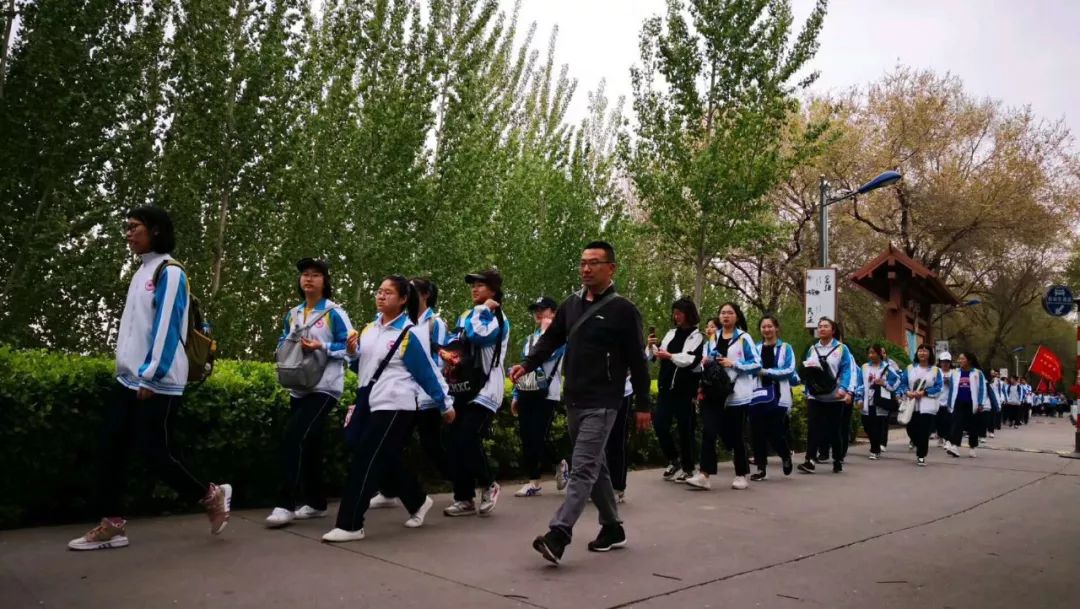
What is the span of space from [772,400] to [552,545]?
548cm

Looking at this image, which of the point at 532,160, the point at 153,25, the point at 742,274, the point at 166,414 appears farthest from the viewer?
the point at 742,274

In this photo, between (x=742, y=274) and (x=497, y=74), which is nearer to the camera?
(x=497, y=74)

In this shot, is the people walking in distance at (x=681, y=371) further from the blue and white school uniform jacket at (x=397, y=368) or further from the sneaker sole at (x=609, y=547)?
the blue and white school uniform jacket at (x=397, y=368)

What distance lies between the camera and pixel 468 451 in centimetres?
676

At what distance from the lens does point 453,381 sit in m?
6.95

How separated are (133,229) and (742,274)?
3385 centimetres

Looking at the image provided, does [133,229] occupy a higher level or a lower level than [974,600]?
higher

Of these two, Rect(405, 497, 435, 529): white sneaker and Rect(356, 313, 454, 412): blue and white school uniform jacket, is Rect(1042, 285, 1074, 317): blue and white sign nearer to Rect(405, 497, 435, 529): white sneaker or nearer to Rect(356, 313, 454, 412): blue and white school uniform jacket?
Rect(405, 497, 435, 529): white sneaker

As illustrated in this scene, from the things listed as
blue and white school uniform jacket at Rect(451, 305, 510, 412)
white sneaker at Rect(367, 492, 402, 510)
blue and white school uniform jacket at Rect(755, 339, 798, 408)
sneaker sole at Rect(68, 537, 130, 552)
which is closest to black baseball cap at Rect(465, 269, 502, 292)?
blue and white school uniform jacket at Rect(451, 305, 510, 412)

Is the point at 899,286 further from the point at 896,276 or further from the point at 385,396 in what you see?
the point at 385,396

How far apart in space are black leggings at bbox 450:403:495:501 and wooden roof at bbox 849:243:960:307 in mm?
19800

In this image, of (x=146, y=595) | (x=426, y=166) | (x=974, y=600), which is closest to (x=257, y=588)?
(x=146, y=595)

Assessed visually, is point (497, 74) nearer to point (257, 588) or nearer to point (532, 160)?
point (532, 160)

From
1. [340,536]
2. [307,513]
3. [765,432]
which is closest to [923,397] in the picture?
[765,432]
